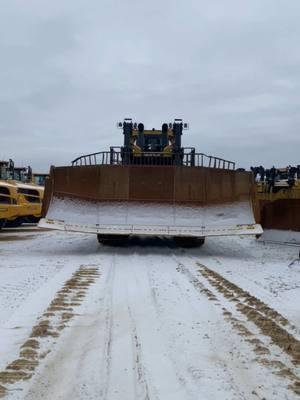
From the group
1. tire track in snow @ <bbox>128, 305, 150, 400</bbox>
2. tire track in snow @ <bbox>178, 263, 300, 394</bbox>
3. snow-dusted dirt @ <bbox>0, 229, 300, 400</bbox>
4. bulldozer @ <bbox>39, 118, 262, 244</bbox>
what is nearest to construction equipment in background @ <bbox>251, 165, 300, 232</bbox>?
bulldozer @ <bbox>39, 118, 262, 244</bbox>

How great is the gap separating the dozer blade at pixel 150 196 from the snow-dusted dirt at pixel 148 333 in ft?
7.25

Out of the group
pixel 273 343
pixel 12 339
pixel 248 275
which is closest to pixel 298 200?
pixel 248 275

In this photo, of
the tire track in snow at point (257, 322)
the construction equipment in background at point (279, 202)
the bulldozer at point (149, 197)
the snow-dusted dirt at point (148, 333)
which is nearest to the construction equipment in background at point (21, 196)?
the bulldozer at point (149, 197)

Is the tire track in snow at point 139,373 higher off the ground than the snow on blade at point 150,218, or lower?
lower

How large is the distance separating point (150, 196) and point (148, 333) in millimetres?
6124

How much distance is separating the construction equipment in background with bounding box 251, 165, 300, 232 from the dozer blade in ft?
5.05

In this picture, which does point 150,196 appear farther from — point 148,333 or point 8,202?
point 8,202

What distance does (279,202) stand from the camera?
12.7 m

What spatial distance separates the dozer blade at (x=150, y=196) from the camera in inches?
380

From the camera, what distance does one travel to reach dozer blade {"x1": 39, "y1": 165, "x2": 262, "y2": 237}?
31.7ft

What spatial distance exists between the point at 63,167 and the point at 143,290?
5110 millimetres

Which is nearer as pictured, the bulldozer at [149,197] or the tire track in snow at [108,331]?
the tire track in snow at [108,331]

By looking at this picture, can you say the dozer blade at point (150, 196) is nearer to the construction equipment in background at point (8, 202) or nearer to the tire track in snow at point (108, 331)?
the tire track in snow at point (108, 331)

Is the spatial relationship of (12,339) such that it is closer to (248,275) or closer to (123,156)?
(248,275)
